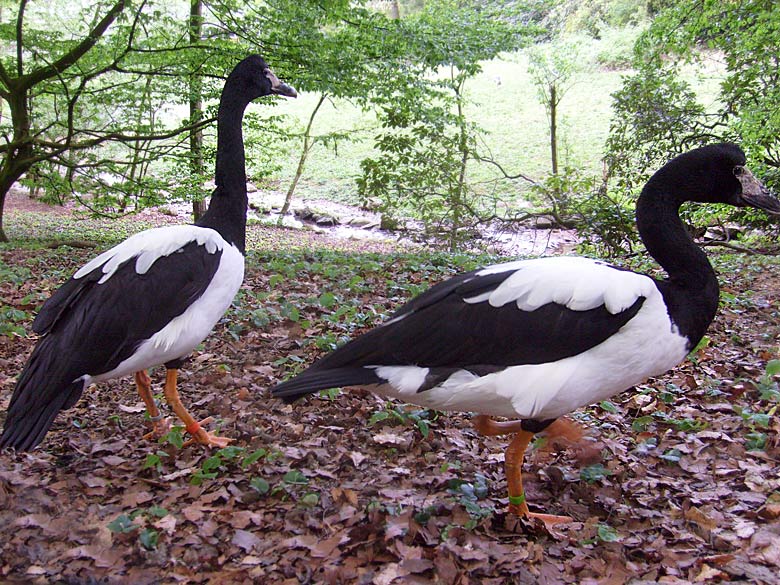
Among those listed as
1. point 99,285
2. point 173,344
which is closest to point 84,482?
point 173,344

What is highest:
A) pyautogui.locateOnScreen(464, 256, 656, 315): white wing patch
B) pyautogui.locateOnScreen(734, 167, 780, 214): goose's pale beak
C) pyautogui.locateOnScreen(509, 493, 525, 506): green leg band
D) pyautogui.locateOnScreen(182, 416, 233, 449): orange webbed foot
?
pyautogui.locateOnScreen(734, 167, 780, 214): goose's pale beak

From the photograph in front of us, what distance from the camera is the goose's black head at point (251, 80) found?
17.2ft

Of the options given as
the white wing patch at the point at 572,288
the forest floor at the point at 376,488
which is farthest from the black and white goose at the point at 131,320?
the white wing patch at the point at 572,288

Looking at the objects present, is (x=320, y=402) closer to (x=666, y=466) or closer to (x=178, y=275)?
(x=178, y=275)

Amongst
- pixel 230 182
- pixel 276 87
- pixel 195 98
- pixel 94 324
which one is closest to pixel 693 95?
pixel 195 98

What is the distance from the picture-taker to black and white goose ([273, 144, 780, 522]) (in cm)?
316

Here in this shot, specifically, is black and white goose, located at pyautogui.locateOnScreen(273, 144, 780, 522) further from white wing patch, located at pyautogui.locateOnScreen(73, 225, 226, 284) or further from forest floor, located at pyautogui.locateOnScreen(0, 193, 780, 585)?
white wing patch, located at pyautogui.locateOnScreen(73, 225, 226, 284)

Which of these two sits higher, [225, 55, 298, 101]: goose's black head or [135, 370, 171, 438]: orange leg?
[225, 55, 298, 101]: goose's black head

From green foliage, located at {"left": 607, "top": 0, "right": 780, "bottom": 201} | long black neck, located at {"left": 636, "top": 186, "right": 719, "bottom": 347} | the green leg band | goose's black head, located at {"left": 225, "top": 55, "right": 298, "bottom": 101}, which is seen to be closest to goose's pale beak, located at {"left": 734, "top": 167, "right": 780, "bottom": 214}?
long black neck, located at {"left": 636, "top": 186, "right": 719, "bottom": 347}

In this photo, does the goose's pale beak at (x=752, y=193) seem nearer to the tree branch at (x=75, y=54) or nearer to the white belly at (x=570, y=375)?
the white belly at (x=570, y=375)

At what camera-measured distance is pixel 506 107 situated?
34812 mm

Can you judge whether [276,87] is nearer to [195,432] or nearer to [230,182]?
[230,182]

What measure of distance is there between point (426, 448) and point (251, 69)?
3.31 metres

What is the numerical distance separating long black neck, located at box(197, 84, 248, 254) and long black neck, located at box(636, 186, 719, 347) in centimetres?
268
